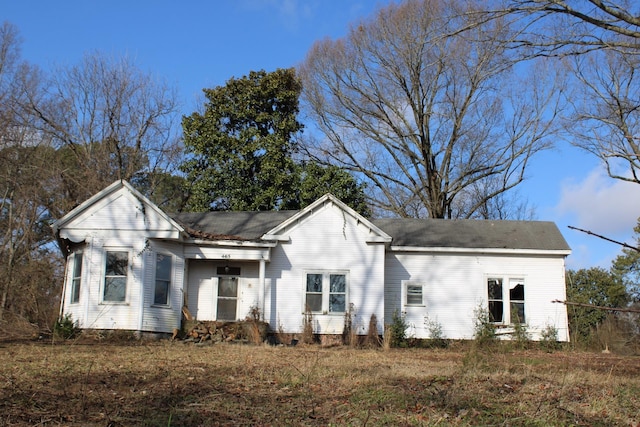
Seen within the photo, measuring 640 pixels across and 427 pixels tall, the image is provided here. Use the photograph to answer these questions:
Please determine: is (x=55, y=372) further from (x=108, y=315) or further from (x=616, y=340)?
(x=616, y=340)

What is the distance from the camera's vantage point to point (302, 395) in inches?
303

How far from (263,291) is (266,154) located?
36.3 feet

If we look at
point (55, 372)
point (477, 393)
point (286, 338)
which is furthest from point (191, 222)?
point (477, 393)

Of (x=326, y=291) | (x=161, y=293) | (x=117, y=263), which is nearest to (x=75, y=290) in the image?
(x=117, y=263)

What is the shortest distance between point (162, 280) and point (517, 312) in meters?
11.1

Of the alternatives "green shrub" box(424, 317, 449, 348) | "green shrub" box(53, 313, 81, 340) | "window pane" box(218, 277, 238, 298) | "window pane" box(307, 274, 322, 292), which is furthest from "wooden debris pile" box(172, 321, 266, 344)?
"green shrub" box(424, 317, 449, 348)

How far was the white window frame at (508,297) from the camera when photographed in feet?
67.7

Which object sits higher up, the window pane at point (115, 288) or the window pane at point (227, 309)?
the window pane at point (115, 288)

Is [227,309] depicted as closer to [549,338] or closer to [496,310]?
[496,310]

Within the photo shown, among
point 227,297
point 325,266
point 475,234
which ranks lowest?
point 227,297

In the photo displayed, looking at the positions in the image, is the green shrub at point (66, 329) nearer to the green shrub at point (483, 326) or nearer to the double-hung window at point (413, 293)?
the double-hung window at point (413, 293)

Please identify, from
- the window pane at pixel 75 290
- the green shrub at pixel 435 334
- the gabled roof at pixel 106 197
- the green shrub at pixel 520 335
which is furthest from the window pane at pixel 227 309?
the green shrub at pixel 520 335

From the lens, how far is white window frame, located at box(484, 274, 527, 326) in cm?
2062

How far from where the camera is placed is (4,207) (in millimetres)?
29375
